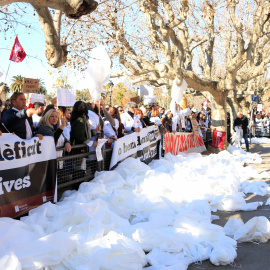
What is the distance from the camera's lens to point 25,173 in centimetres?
548

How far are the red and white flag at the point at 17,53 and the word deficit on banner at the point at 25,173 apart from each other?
505cm

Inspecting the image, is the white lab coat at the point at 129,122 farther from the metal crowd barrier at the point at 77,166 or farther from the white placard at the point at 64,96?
the metal crowd barrier at the point at 77,166

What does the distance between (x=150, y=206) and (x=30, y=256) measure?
255 centimetres

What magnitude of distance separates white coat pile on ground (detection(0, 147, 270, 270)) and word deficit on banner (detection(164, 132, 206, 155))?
16.9 feet

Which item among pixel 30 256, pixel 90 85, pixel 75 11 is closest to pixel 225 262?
pixel 30 256

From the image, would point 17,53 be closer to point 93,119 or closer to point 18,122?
point 93,119

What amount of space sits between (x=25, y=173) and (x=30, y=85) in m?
6.39

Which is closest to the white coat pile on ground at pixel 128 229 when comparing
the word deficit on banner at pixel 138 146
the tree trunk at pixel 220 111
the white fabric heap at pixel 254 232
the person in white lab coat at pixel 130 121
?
the white fabric heap at pixel 254 232

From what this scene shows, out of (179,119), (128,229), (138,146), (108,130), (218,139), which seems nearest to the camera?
(128,229)

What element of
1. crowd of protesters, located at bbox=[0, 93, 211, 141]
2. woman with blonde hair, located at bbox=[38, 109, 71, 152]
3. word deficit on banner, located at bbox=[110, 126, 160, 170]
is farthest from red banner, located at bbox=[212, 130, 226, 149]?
woman with blonde hair, located at bbox=[38, 109, 71, 152]

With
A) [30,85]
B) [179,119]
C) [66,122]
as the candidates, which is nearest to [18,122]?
[66,122]

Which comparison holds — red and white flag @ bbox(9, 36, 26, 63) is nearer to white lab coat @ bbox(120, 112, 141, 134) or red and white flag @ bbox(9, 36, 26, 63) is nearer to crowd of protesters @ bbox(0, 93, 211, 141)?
crowd of protesters @ bbox(0, 93, 211, 141)

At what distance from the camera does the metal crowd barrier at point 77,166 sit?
645 cm

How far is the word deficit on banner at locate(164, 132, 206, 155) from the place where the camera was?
42.0ft
